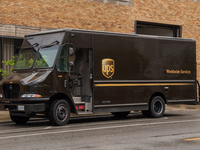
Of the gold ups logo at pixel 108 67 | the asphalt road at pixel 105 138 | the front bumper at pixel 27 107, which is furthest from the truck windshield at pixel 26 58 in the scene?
the gold ups logo at pixel 108 67

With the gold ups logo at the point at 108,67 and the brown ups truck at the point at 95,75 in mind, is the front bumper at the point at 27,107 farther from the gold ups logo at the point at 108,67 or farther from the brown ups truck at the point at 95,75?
the gold ups logo at the point at 108,67

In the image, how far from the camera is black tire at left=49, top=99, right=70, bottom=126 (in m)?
11.8

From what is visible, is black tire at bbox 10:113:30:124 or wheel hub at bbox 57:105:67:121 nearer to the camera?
wheel hub at bbox 57:105:67:121

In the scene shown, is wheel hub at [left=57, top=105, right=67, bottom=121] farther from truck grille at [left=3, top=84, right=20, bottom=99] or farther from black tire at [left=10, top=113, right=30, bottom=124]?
black tire at [left=10, top=113, right=30, bottom=124]

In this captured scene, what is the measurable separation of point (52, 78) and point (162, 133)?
155 inches

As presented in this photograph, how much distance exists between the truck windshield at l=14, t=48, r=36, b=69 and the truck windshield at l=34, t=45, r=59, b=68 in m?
0.27

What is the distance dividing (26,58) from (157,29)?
15915 millimetres

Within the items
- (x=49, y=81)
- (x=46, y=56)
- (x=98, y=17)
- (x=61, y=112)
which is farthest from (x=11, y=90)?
(x=98, y=17)

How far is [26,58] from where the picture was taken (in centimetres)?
1298

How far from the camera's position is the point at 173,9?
27297 mm

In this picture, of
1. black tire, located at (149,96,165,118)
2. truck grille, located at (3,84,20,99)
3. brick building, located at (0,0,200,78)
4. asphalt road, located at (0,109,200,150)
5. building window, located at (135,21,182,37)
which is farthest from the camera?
building window, located at (135,21,182,37)

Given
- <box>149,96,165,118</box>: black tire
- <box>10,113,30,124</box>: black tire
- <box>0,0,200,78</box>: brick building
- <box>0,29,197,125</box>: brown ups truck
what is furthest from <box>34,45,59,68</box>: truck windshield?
<box>0,0,200,78</box>: brick building

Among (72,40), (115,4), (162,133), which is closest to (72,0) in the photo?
(115,4)

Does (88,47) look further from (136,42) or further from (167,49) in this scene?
(167,49)
